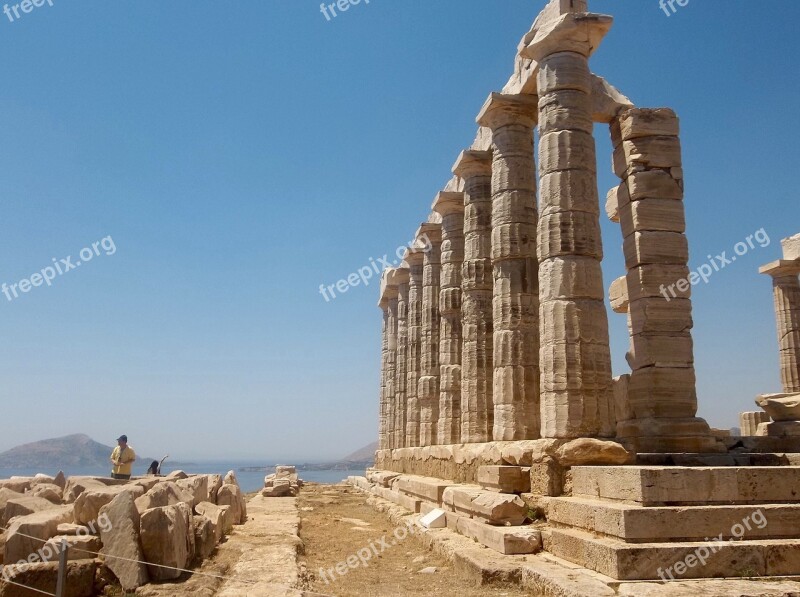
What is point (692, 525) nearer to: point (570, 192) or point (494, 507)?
point (494, 507)

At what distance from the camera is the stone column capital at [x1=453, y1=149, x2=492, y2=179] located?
18500 mm

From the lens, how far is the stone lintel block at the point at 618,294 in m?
19.6

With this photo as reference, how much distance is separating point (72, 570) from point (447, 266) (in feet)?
51.7

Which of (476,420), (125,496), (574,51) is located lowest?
(125,496)

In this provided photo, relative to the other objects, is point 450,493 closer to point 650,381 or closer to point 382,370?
point 650,381

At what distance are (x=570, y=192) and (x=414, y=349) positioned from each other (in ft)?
49.6

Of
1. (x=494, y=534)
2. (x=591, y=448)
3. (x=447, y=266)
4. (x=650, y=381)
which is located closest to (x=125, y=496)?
(x=494, y=534)

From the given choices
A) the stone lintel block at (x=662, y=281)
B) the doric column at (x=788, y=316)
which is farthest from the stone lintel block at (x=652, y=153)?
the doric column at (x=788, y=316)

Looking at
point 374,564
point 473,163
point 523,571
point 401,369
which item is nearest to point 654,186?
point 473,163

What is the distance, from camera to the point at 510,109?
51.5 ft

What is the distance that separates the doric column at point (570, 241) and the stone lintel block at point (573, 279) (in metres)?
0.02

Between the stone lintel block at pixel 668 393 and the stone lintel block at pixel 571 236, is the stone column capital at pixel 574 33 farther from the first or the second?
the stone lintel block at pixel 668 393

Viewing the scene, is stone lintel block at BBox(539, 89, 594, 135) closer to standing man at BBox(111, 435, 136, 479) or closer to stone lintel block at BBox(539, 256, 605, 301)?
stone lintel block at BBox(539, 256, 605, 301)

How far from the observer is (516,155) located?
51.4 feet
